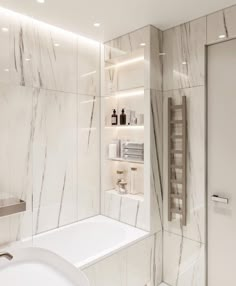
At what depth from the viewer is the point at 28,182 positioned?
238cm

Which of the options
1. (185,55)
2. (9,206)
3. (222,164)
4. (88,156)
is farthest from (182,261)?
(185,55)

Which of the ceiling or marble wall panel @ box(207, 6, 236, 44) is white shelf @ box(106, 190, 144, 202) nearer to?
marble wall panel @ box(207, 6, 236, 44)

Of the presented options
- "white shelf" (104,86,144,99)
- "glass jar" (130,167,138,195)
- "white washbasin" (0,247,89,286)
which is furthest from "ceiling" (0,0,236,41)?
"white washbasin" (0,247,89,286)

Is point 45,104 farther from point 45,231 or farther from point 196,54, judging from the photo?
point 196,54

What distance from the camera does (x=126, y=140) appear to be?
3.03 metres

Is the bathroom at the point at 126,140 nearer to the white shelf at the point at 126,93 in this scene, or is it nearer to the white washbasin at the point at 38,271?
the white shelf at the point at 126,93

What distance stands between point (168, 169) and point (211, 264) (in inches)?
38.8

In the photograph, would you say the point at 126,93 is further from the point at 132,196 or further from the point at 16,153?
the point at 16,153

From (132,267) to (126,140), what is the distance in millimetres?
1413

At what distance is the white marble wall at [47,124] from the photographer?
2262 mm

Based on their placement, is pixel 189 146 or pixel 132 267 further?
pixel 189 146

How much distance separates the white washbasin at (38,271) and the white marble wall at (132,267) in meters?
0.42

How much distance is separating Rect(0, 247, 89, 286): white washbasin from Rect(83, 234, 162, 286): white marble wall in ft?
1.37

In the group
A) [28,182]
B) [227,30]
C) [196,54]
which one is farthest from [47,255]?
[227,30]
